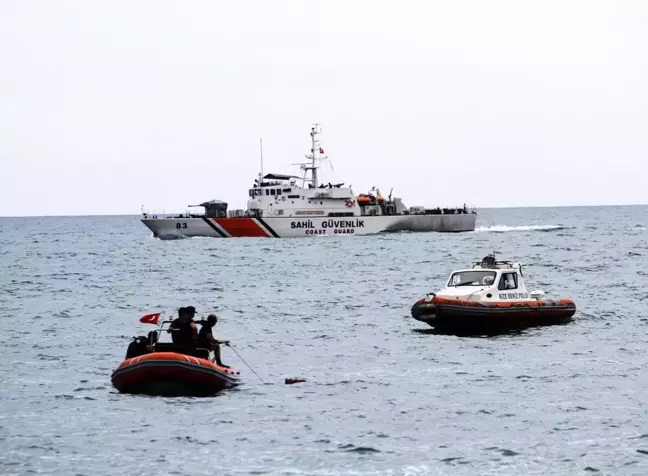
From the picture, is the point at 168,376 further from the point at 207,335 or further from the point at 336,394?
the point at 336,394

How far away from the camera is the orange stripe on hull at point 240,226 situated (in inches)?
3727

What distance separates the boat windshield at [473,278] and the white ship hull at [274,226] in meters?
62.3

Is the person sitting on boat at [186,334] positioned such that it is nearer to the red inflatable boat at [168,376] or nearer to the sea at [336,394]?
the red inflatable boat at [168,376]

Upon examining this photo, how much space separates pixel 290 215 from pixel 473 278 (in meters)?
63.8

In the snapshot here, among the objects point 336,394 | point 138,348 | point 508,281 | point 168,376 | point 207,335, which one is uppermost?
point 508,281

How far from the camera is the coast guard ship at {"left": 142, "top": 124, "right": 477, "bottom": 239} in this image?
94.9m

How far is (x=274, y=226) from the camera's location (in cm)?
9669

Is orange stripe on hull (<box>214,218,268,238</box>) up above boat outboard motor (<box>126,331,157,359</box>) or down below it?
above

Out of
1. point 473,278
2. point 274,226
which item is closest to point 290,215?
point 274,226

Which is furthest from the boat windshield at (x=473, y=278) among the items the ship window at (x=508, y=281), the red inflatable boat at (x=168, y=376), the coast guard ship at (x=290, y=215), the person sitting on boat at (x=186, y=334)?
the coast guard ship at (x=290, y=215)

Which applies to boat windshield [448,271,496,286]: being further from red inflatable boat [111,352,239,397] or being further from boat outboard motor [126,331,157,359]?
boat outboard motor [126,331,157,359]

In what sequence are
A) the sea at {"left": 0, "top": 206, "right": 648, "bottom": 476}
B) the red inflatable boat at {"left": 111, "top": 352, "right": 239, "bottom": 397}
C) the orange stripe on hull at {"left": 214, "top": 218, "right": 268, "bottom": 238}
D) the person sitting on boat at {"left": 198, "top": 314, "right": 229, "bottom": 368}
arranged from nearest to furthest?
the sea at {"left": 0, "top": 206, "right": 648, "bottom": 476}, the red inflatable boat at {"left": 111, "top": 352, "right": 239, "bottom": 397}, the person sitting on boat at {"left": 198, "top": 314, "right": 229, "bottom": 368}, the orange stripe on hull at {"left": 214, "top": 218, "right": 268, "bottom": 238}

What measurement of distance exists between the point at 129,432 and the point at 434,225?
91.2 meters

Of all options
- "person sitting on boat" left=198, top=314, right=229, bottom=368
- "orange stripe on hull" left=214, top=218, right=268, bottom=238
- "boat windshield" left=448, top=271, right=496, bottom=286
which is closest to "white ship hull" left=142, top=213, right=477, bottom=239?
"orange stripe on hull" left=214, top=218, right=268, bottom=238
